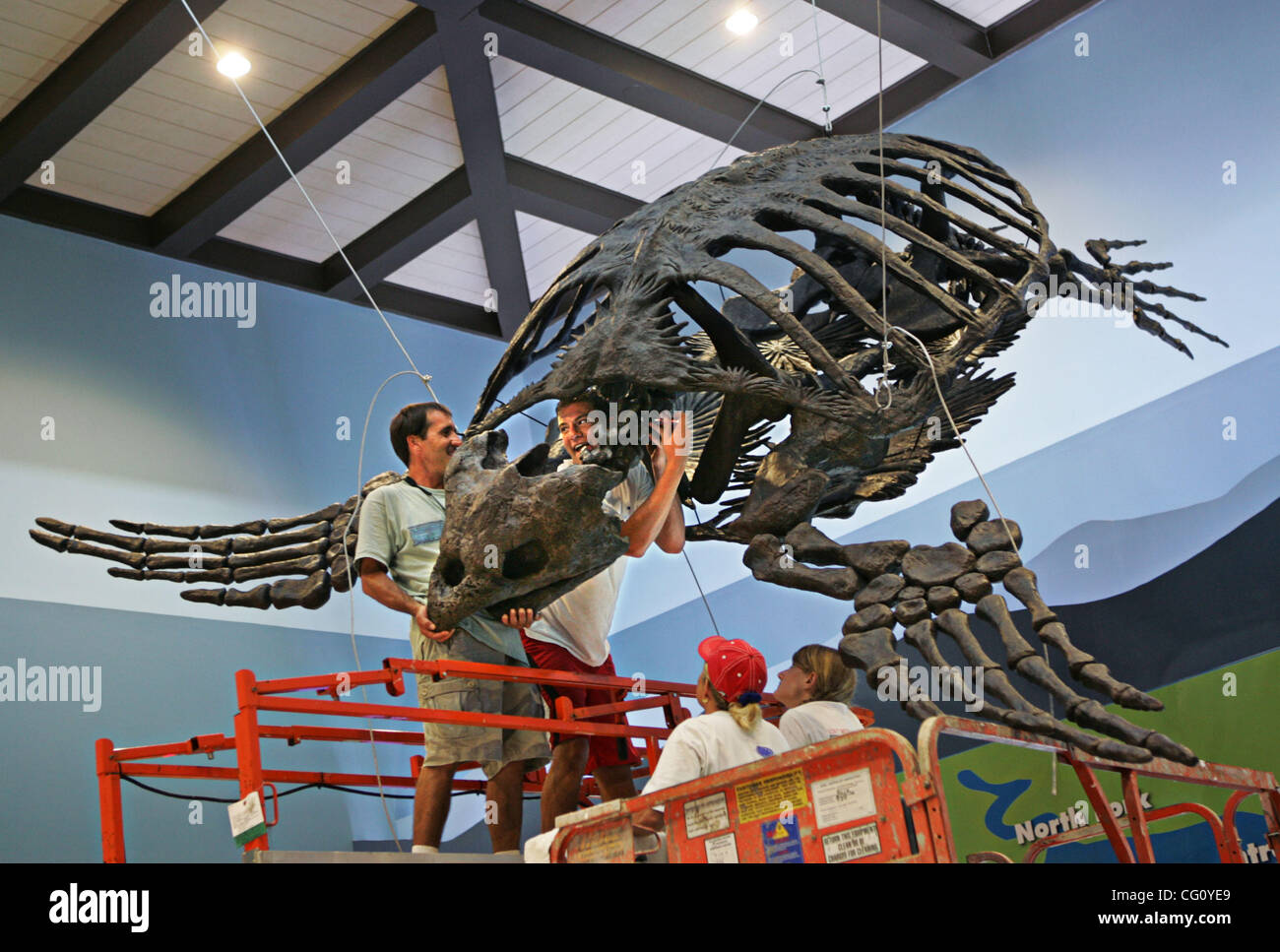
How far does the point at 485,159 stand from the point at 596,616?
15.9ft

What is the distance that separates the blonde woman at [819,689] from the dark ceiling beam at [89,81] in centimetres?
555

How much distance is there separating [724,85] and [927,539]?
358 cm

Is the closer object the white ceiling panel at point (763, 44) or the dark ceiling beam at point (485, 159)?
the dark ceiling beam at point (485, 159)

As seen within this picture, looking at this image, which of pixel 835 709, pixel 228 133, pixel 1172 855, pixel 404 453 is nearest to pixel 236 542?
pixel 404 453

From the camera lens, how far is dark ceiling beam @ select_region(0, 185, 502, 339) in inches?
353

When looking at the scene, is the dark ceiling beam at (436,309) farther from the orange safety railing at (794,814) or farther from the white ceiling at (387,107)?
the orange safety railing at (794,814)

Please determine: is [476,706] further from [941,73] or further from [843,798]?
[941,73]

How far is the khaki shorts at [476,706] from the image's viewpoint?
463cm

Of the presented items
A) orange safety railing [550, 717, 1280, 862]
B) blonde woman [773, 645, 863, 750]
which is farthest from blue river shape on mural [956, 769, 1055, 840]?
orange safety railing [550, 717, 1280, 862]

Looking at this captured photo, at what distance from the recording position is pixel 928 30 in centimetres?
831

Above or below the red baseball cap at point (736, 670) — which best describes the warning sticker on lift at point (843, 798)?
below

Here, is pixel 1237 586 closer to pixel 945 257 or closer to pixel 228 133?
pixel 945 257

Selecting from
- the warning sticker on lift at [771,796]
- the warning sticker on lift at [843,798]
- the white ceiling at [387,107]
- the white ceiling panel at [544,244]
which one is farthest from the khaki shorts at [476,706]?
the white ceiling panel at [544,244]

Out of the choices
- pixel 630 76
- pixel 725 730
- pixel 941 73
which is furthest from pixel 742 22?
pixel 725 730
